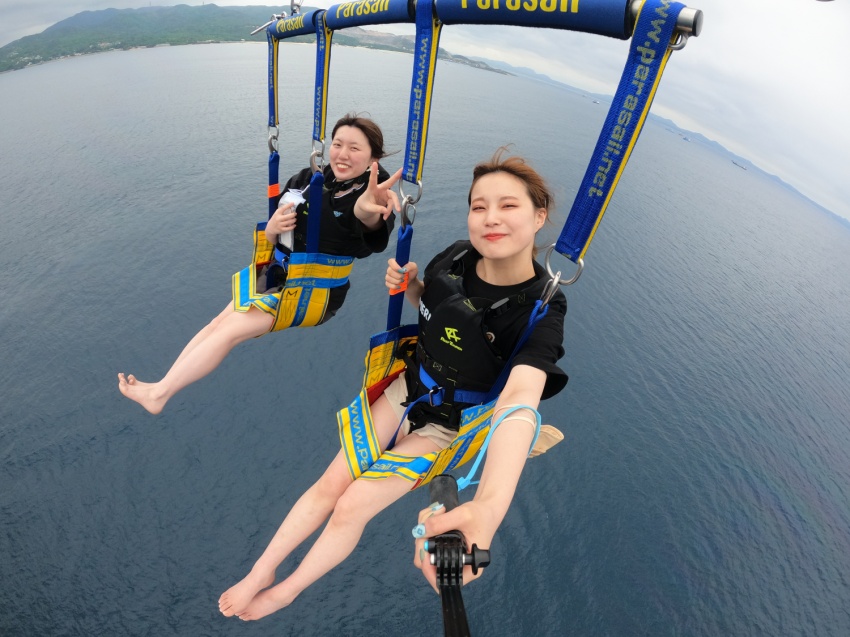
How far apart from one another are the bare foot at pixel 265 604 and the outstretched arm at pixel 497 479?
1347 mm

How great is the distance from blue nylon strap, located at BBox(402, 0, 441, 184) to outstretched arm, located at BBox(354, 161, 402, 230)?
25 centimetres

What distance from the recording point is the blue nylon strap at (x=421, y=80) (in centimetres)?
220

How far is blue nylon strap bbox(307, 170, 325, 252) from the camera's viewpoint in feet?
9.49

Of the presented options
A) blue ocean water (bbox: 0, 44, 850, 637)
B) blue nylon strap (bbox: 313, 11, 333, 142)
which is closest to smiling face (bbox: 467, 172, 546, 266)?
blue ocean water (bbox: 0, 44, 850, 637)

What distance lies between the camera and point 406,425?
2.76 meters

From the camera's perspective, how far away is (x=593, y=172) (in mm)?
1866

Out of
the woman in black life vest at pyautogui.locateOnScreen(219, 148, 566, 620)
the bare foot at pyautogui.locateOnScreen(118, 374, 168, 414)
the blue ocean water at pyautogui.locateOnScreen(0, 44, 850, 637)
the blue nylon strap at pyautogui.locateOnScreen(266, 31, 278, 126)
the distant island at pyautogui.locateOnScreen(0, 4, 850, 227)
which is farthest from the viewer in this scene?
the distant island at pyautogui.locateOnScreen(0, 4, 850, 227)

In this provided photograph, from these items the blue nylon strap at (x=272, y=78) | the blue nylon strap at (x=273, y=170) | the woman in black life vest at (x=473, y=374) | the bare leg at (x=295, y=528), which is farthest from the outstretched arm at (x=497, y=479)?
the blue nylon strap at (x=272, y=78)

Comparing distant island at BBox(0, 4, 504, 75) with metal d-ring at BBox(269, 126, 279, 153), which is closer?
metal d-ring at BBox(269, 126, 279, 153)

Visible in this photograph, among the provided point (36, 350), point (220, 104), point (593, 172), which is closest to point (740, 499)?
point (593, 172)

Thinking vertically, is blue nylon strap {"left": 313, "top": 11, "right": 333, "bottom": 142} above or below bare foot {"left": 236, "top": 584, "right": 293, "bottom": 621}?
above

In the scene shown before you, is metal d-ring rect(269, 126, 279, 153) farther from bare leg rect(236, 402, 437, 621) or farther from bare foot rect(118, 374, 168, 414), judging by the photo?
bare leg rect(236, 402, 437, 621)

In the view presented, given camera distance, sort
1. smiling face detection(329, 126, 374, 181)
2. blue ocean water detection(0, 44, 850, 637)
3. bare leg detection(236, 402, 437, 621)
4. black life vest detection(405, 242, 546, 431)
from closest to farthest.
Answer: black life vest detection(405, 242, 546, 431) < bare leg detection(236, 402, 437, 621) < smiling face detection(329, 126, 374, 181) < blue ocean water detection(0, 44, 850, 637)

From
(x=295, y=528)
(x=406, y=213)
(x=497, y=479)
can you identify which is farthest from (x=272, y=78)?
(x=497, y=479)
